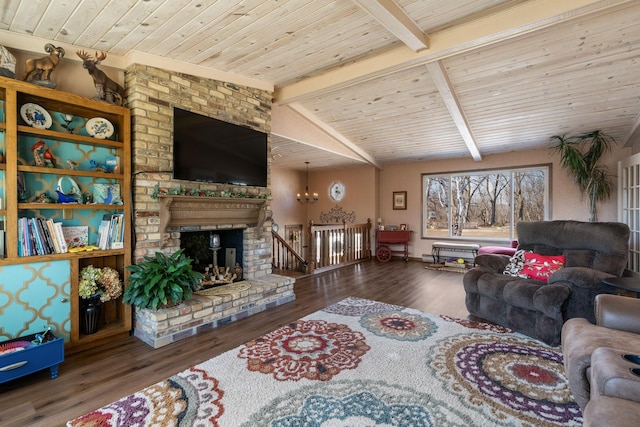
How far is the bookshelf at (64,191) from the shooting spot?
7.47 feet

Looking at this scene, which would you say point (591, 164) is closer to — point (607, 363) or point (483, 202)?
point (483, 202)

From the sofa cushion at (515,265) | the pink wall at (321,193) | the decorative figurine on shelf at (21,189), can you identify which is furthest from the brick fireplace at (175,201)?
the pink wall at (321,193)

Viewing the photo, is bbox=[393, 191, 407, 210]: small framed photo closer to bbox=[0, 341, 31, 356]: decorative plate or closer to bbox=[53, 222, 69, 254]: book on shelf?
bbox=[53, 222, 69, 254]: book on shelf

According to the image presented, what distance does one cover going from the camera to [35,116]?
2477 millimetres

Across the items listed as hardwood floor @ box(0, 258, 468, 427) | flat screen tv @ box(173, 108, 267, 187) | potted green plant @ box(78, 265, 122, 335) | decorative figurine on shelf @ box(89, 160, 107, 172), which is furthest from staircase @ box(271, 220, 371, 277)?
decorative figurine on shelf @ box(89, 160, 107, 172)

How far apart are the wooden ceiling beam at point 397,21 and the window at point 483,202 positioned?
4.58 meters

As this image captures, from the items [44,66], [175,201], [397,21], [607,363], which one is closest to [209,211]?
[175,201]

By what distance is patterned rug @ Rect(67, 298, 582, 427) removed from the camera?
1.75 meters

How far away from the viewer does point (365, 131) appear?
575cm

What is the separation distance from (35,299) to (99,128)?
155 centimetres

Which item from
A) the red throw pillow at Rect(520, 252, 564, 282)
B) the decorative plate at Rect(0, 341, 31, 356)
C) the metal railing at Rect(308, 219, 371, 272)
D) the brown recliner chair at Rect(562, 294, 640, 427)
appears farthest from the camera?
the metal railing at Rect(308, 219, 371, 272)

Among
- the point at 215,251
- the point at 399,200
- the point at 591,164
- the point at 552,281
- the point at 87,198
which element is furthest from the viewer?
the point at 399,200

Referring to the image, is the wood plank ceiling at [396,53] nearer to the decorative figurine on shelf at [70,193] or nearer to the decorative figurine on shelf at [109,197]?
the decorative figurine on shelf at [70,193]

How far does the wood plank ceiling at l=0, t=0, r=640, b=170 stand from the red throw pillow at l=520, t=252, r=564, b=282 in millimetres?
2216
